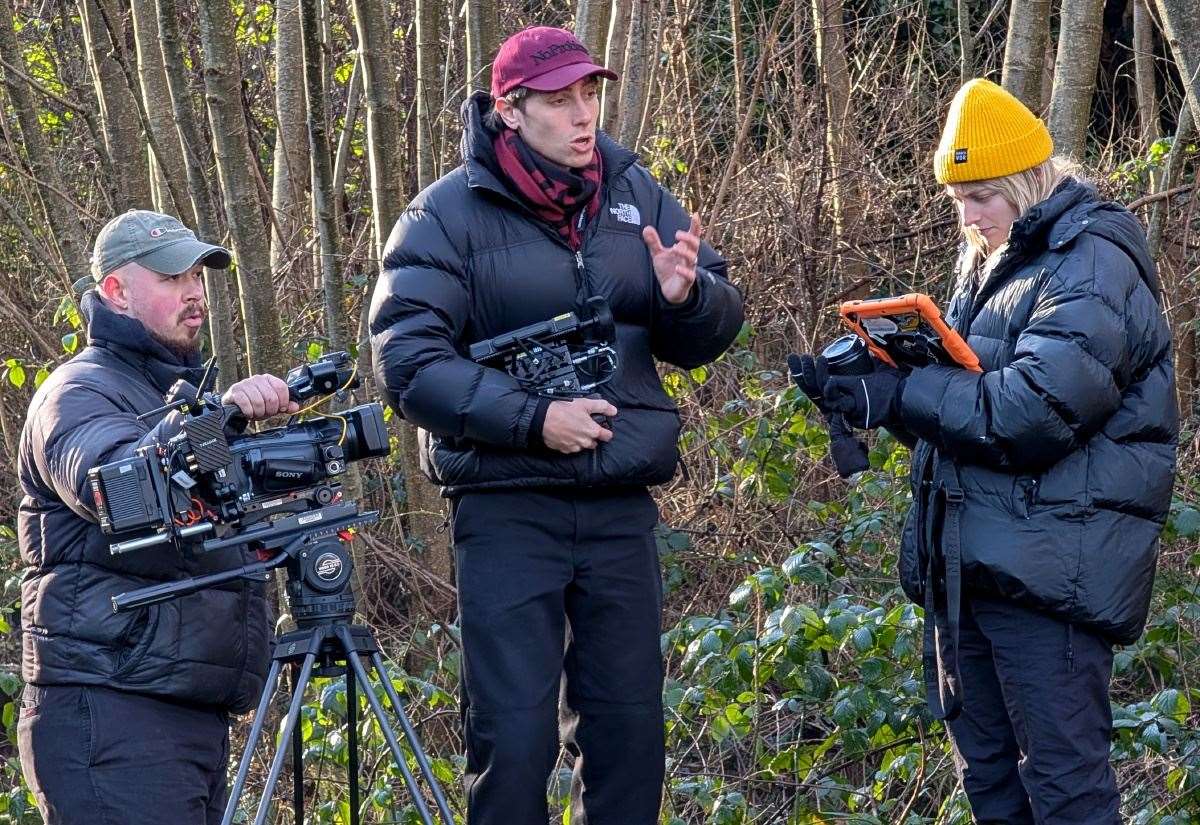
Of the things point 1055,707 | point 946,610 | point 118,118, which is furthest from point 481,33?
point 1055,707

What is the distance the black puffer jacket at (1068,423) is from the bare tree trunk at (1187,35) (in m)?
1.09

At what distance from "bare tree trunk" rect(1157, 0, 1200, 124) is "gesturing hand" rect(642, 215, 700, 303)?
1.72m

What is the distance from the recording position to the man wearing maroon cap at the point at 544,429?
377cm

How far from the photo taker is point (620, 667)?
3893 mm

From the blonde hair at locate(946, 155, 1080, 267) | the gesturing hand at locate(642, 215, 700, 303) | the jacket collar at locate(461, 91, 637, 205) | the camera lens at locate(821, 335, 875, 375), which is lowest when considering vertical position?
the camera lens at locate(821, 335, 875, 375)

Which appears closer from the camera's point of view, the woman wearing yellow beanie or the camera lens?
the woman wearing yellow beanie

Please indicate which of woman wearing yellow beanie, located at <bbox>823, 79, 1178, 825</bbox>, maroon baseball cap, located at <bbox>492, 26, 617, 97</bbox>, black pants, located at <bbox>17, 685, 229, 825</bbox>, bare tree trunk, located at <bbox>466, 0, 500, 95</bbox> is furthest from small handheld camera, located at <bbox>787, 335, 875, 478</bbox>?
bare tree trunk, located at <bbox>466, 0, 500, 95</bbox>

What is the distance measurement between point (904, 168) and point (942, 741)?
4.71 m

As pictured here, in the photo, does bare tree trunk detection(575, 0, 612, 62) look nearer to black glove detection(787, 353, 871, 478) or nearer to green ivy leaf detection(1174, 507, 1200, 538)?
black glove detection(787, 353, 871, 478)

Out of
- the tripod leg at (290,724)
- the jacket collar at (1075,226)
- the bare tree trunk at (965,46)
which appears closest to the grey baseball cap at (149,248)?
the tripod leg at (290,724)

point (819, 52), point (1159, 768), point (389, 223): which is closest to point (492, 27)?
point (389, 223)

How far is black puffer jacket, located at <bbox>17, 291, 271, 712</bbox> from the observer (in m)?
3.50

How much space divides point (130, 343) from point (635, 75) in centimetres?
366

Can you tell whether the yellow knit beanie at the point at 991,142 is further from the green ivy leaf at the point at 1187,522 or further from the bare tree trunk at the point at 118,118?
the bare tree trunk at the point at 118,118
